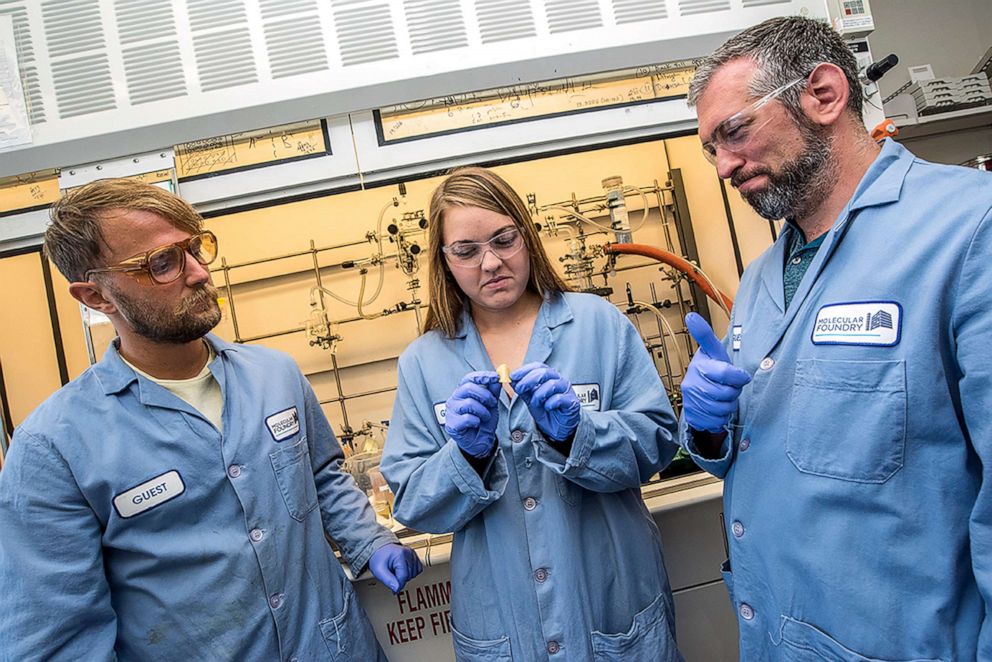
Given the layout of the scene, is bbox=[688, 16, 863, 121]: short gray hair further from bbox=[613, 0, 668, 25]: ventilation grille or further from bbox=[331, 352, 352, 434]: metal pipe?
bbox=[331, 352, 352, 434]: metal pipe

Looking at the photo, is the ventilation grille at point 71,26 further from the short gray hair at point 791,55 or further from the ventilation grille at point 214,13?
the short gray hair at point 791,55

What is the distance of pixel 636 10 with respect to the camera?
168 centimetres

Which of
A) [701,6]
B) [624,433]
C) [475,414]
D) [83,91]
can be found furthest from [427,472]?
[701,6]

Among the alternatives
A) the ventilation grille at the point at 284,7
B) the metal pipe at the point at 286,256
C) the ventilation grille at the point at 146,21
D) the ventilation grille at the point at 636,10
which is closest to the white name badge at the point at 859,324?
the ventilation grille at the point at 636,10

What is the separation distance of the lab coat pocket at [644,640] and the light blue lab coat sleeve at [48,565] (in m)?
0.95

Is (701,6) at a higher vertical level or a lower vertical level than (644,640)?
higher

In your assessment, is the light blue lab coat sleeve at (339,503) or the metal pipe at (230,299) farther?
the metal pipe at (230,299)

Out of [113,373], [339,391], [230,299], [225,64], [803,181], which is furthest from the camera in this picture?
[339,391]

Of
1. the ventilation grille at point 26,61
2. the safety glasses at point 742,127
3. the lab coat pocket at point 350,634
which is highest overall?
the ventilation grille at point 26,61

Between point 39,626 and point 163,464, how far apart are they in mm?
321

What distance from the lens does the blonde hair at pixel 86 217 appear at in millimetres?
1183

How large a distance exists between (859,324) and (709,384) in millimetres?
247

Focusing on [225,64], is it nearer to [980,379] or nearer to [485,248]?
[485,248]

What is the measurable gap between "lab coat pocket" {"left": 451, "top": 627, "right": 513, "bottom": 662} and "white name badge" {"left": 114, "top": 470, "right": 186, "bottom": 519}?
675mm
